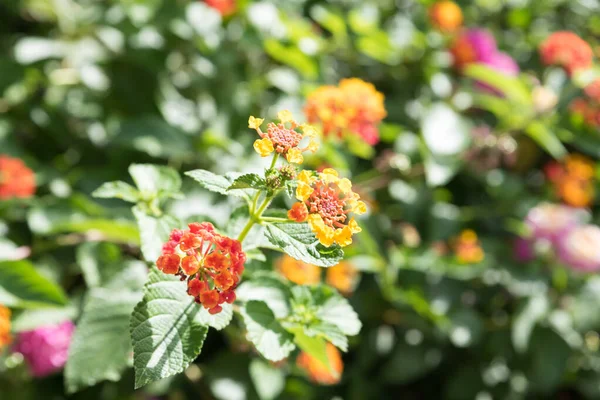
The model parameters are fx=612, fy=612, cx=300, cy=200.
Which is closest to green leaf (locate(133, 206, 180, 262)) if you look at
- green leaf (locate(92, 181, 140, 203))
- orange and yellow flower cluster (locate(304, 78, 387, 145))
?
green leaf (locate(92, 181, 140, 203))

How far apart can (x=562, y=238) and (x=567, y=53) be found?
20.8 inches

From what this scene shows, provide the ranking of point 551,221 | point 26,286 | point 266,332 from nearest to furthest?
point 266,332
point 26,286
point 551,221

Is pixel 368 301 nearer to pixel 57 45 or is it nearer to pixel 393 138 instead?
pixel 393 138

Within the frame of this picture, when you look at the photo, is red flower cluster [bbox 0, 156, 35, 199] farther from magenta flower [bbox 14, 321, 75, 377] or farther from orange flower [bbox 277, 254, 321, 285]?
orange flower [bbox 277, 254, 321, 285]

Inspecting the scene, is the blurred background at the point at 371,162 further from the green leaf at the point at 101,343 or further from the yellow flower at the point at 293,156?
the yellow flower at the point at 293,156

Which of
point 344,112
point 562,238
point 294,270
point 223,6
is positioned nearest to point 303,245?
point 344,112

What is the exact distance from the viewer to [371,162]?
165 centimetres

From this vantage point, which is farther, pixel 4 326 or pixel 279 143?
pixel 4 326

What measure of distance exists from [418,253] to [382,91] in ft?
1.83

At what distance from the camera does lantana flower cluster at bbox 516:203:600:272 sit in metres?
1.52

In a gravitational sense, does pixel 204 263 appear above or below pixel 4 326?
above

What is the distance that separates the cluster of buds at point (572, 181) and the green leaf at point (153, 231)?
1269 mm

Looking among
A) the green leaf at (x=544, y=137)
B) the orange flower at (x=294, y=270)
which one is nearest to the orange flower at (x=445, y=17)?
the green leaf at (x=544, y=137)

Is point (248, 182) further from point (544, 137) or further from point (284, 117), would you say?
point (544, 137)
